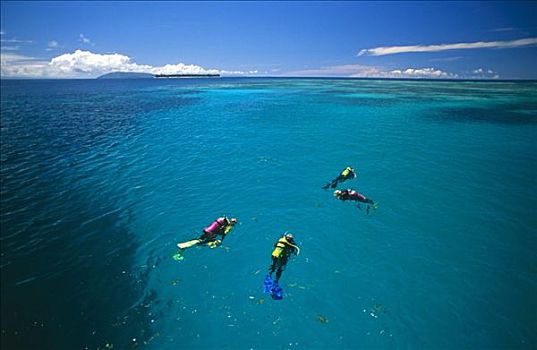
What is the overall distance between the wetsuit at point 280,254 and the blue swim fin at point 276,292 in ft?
1.51

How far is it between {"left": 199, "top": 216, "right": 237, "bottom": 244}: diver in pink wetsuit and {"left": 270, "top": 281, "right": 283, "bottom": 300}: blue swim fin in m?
4.55

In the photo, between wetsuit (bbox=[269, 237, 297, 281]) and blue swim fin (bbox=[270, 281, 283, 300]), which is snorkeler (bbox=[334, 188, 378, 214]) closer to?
wetsuit (bbox=[269, 237, 297, 281])

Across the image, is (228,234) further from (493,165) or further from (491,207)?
(493,165)

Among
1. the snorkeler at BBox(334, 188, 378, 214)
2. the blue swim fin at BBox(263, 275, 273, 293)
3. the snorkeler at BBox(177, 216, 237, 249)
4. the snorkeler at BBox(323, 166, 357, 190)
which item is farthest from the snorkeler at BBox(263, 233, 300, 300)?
the snorkeler at BBox(323, 166, 357, 190)

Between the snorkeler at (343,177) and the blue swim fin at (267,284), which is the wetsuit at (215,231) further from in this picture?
the snorkeler at (343,177)

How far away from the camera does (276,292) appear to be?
1210 centimetres

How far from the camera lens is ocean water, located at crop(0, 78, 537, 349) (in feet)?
35.3

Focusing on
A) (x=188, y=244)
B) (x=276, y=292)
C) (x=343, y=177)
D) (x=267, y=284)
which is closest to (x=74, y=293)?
(x=188, y=244)

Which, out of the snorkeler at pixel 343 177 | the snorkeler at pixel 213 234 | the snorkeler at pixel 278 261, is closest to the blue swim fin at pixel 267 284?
the snorkeler at pixel 278 261

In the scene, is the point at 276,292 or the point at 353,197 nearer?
the point at 276,292

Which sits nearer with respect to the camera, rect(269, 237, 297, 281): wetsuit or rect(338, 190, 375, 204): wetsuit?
rect(269, 237, 297, 281): wetsuit

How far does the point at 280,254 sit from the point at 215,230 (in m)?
4.41

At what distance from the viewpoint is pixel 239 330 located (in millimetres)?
10727

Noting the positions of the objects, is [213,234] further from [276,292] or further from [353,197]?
[353,197]
